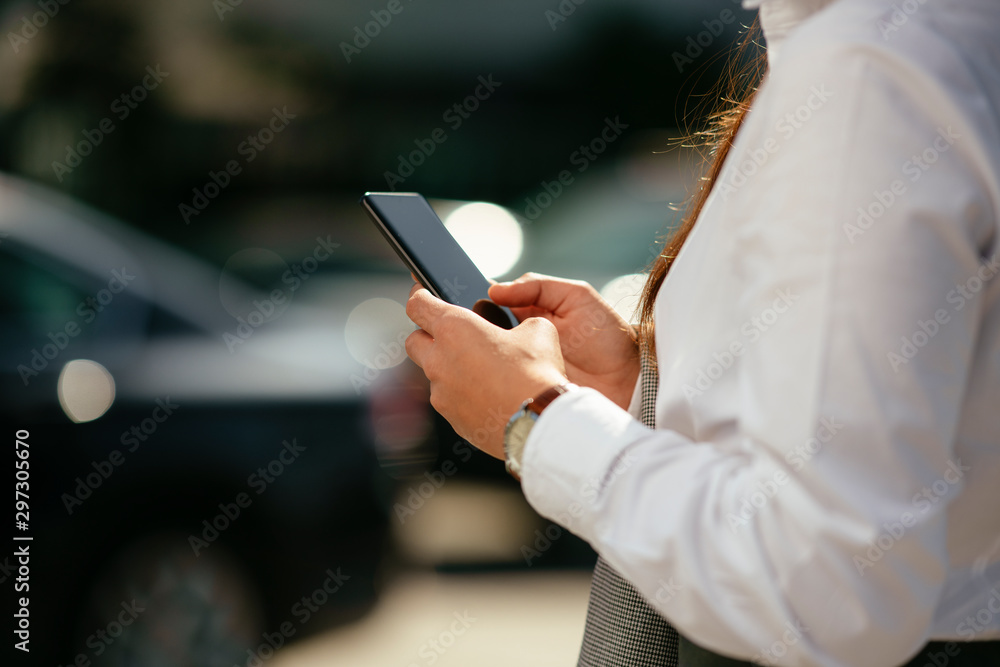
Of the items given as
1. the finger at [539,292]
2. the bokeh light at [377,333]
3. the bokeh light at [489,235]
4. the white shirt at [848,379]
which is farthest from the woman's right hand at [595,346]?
the bokeh light at [489,235]

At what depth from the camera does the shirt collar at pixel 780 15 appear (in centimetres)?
84

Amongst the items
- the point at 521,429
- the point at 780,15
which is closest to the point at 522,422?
the point at 521,429

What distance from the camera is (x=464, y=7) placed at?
11078mm

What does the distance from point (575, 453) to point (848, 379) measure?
0.27 metres

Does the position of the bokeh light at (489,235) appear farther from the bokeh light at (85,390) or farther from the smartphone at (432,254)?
the smartphone at (432,254)

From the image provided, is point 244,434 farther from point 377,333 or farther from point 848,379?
point 848,379

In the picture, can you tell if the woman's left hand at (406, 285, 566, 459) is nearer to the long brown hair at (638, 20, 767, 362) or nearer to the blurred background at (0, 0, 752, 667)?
the long brown hair at (638, 20, 767, 362)

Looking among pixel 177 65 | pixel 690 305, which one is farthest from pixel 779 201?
pixel 177 65

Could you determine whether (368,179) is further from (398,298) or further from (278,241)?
(398,298)

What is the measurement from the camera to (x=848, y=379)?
68 centimetres

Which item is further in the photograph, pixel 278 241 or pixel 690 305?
pixel 278 241

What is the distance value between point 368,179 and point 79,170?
4.83 meters

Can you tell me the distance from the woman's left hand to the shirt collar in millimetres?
416

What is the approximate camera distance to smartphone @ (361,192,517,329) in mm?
1384
